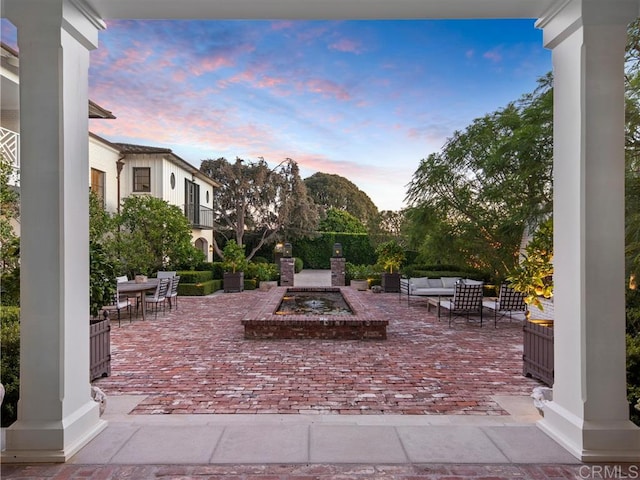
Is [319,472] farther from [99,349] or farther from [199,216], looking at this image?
[199,216]

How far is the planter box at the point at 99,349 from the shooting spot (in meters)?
4.72

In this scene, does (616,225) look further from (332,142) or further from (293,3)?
(332,142)

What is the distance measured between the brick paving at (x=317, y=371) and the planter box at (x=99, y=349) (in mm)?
158

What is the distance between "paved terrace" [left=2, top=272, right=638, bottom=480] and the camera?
8.98 ft

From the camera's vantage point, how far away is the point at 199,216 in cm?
2106

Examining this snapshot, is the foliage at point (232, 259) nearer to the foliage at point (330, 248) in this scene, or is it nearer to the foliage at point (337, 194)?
the foliage at point (330, 248)

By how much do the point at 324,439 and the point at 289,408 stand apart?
3.17ft

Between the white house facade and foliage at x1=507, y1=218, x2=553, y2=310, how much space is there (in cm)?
215

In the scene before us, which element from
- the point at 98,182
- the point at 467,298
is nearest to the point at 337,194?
the point at 98,182

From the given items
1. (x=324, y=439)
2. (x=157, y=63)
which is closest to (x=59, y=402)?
(x=324, y=439)

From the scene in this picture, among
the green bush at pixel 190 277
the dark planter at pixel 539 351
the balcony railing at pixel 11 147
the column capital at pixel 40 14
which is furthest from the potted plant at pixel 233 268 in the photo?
the column capital at pixel 40 14

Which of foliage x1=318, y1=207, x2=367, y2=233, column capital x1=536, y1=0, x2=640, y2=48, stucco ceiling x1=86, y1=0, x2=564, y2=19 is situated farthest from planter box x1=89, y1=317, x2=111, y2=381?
foliage x1=318, y1=207, x2=367, y2=233

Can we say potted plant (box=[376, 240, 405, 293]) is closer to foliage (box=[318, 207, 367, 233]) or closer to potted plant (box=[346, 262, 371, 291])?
potted plant (box=[346, 262, 371, 291])

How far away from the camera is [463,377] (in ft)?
16.8
